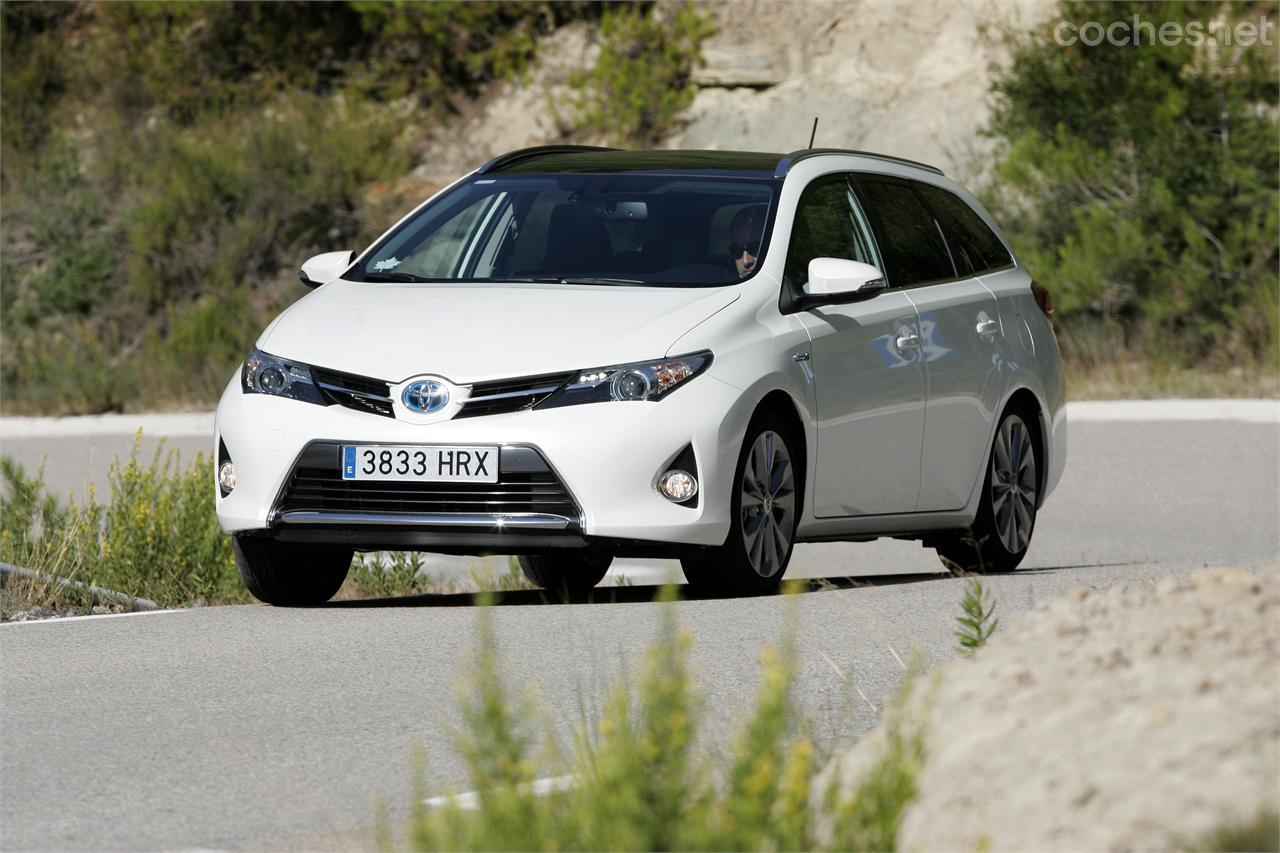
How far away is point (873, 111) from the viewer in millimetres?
27969

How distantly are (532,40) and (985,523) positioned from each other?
19657 mm

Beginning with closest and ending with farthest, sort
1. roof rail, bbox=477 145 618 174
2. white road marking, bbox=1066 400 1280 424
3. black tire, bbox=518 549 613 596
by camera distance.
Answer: roof rail, bbox=477 145 618 174 < black tire, bbox=518 549 613 596 < white road marking, bbox=1066 400 1280 424

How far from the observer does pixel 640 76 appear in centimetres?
2756

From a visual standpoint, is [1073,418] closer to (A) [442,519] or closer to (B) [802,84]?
(B) [802,84]

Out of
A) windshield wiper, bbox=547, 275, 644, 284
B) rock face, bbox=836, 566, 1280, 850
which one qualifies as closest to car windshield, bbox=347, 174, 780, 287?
windshield wiper, bbox=547, 275, 644, 284

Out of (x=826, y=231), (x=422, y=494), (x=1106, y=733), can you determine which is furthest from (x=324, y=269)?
(x=1106, y=733)

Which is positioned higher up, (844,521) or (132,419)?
(844,521)

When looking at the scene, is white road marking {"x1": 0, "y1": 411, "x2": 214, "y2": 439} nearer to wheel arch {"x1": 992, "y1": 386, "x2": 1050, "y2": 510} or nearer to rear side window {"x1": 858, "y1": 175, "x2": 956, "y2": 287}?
wheel arch {"x1": 992, "y1": 386, "x2": 1050, "y2": 510}

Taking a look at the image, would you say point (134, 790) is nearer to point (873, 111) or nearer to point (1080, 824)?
point (1080, 824)

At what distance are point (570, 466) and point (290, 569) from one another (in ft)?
5.21

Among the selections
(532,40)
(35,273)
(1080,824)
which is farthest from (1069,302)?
(1080,824)

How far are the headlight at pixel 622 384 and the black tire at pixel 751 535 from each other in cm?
46

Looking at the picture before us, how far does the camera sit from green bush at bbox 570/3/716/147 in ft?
90.1

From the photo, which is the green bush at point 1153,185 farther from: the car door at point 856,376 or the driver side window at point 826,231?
the car door at point 856,376
